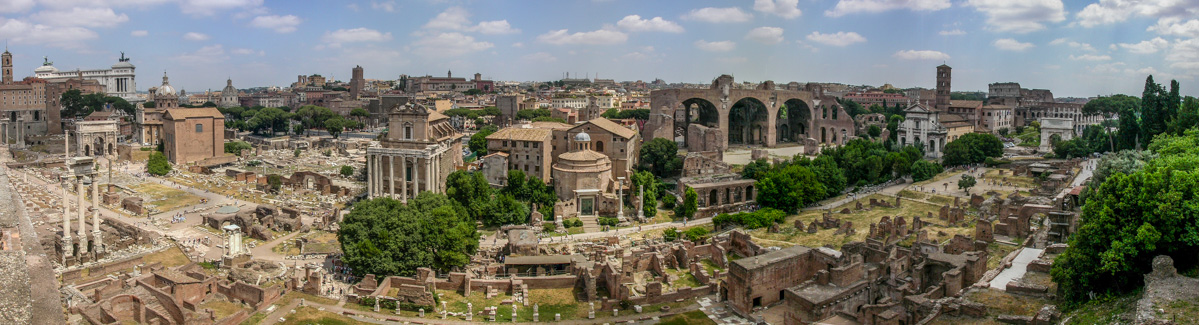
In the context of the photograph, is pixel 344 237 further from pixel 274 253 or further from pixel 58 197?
pixel 58 197

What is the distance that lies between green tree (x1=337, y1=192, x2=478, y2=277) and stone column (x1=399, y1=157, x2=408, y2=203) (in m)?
14.4

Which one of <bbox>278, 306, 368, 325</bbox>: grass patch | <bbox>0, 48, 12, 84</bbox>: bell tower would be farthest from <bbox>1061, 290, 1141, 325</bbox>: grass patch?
<bbox>0, 48, 12, 84</bbox>: bell tower

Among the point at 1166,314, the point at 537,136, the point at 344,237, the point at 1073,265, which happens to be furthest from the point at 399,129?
the point at 1166,314

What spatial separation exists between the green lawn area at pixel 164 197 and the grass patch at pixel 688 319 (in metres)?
36.9

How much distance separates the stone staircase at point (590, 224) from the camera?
46188mm

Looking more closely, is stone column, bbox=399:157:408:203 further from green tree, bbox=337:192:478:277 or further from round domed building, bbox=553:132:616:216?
green tree, bbox=337:192:478:277

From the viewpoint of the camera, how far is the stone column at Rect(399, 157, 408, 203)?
51.2 metres

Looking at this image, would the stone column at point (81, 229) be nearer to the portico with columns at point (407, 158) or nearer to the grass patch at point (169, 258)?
the grass patch at point (169, 258)

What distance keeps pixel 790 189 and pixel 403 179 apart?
81.4ft

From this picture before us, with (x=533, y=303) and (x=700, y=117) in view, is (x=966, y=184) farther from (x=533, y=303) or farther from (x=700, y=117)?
(x=700, y=117)

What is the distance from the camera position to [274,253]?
4003 centimetres

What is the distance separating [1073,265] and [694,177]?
3302 cm

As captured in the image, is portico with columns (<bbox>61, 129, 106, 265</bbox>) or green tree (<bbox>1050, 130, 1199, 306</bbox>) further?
portico with columns (<bbox>61, 129, 106, 265</bbox>)

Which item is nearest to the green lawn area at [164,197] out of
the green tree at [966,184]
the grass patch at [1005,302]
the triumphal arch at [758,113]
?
the triumphal arch at [758,113]
